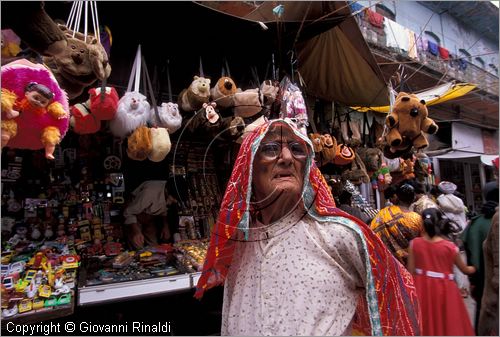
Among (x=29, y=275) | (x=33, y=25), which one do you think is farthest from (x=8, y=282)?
(x=33, y=25)

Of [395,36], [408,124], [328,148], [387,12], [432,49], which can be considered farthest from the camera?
[387,12]

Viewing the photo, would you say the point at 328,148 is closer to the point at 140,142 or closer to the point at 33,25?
the point at 140,142

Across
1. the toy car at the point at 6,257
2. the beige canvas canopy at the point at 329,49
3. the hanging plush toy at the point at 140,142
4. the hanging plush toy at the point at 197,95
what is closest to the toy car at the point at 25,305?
the toy car at the point at 6,257

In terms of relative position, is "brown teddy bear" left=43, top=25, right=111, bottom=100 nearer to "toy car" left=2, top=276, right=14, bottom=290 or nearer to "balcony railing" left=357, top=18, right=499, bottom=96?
"toy car" left=2, top=276, right=14, bottom=290

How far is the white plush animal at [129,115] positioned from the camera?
9.61 feet

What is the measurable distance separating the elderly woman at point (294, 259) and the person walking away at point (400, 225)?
212cm

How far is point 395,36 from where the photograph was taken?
7355 millimetres

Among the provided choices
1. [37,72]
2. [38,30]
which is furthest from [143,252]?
[38,30]

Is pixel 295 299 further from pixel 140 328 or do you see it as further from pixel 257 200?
pixel 140 328

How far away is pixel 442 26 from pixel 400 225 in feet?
38.3

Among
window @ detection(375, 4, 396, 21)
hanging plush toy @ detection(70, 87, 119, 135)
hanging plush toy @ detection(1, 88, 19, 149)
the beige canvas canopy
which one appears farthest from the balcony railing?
hanging plush toy @ detection(1, 88, 19, 149)

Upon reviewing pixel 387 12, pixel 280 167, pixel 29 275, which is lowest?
pixel 29 275

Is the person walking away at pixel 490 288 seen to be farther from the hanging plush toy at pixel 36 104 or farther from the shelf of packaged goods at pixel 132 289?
the hanging plush toy at pixel 36 104

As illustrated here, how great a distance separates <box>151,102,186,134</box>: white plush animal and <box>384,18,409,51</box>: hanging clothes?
575 cm
